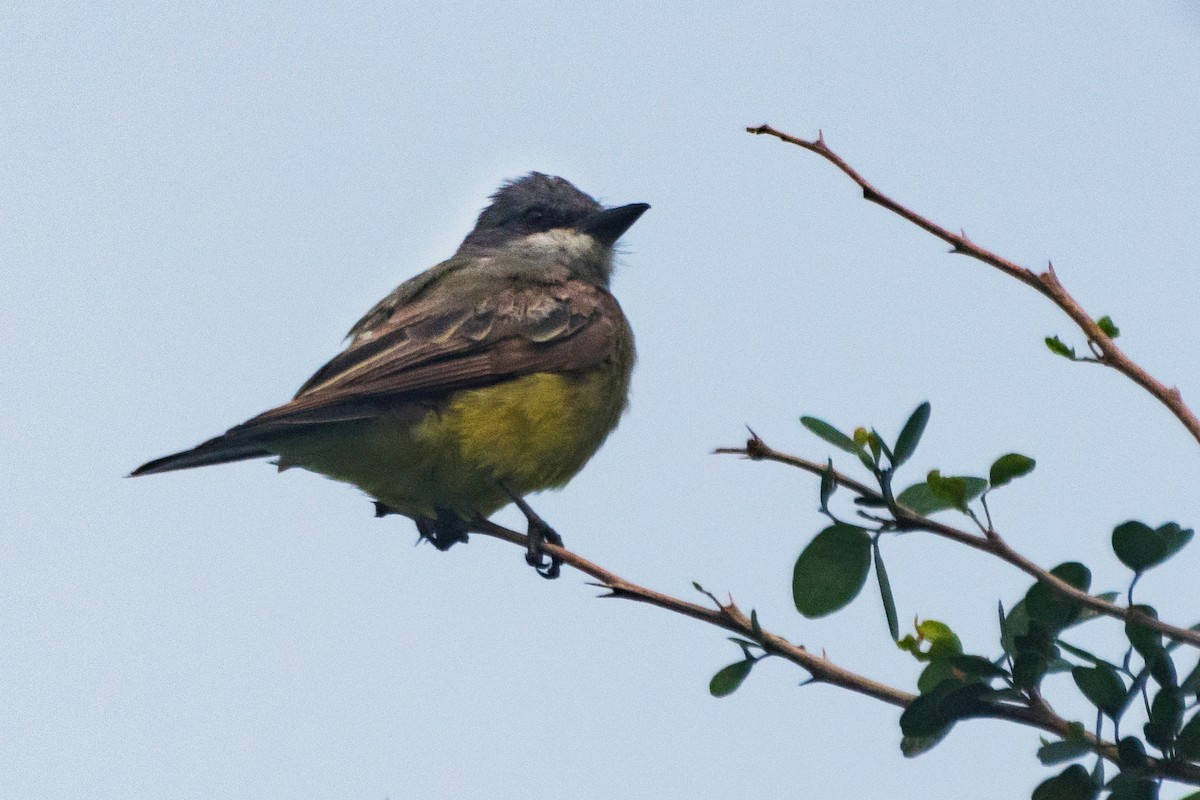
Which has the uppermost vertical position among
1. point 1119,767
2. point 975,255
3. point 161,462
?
point 161,462

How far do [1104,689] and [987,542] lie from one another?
346mm

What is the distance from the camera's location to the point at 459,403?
541 cm

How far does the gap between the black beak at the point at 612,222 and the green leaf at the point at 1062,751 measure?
5.26m

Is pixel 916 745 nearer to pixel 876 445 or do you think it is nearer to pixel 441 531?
pixel 876 445

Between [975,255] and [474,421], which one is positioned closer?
[975,255]

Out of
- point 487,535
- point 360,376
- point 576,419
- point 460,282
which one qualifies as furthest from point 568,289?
point 487,535

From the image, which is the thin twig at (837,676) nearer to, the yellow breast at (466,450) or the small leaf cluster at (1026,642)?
the small leaf cluster at (1026,642)

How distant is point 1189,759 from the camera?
208cm

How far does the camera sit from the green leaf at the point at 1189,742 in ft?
6.82

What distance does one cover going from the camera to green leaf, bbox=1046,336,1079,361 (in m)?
2.34

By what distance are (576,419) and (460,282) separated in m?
1.05

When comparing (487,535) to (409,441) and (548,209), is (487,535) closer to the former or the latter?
(409,441)

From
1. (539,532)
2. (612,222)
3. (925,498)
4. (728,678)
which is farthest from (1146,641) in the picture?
(612,222)

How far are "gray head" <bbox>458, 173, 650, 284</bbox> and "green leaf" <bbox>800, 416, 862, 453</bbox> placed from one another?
16.0 ft
